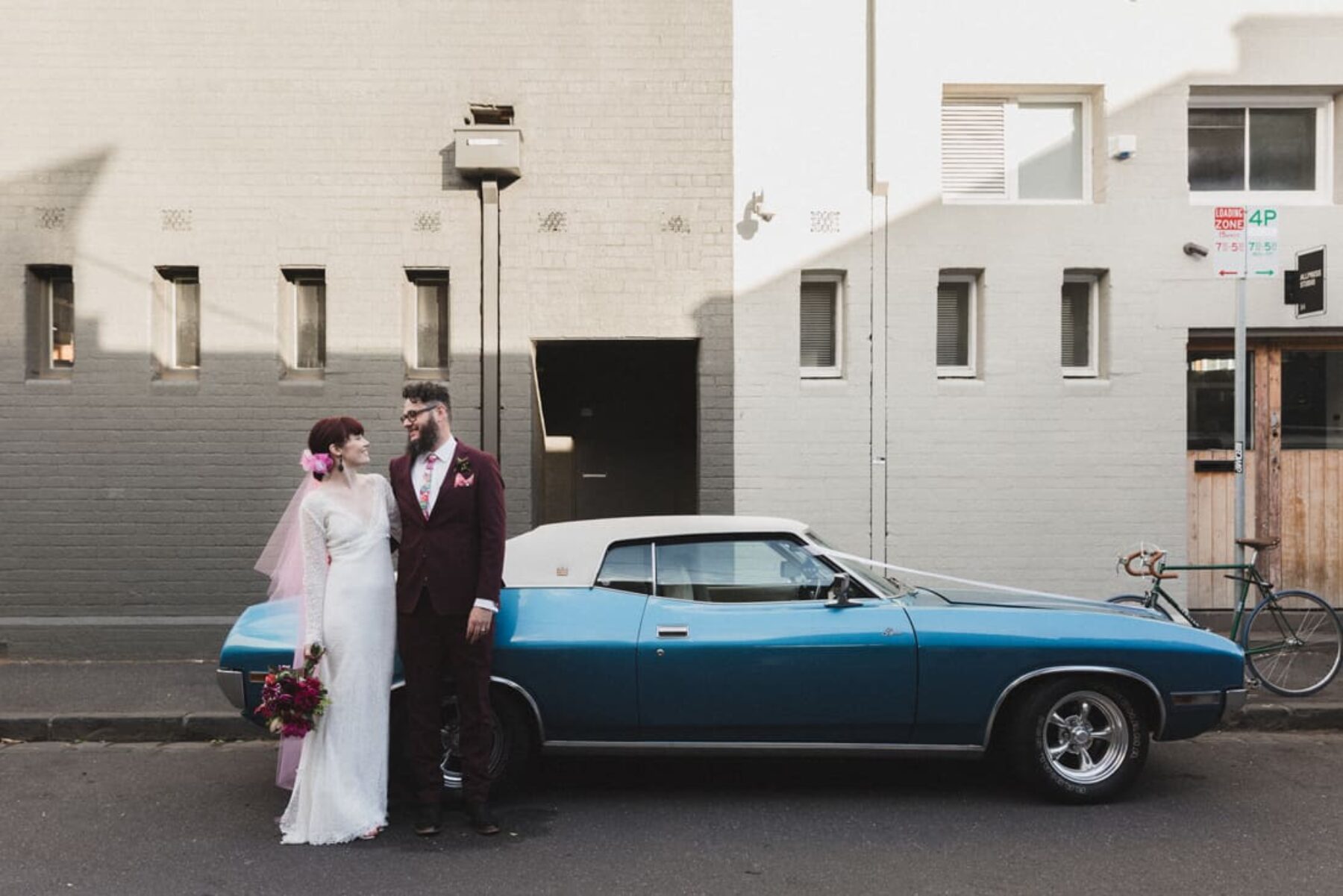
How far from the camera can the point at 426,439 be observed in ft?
15.8

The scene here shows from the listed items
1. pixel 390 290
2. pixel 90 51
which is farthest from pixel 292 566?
pixel 90 51

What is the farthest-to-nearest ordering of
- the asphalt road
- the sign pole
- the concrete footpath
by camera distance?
1. the sign pole
2. the concrete footpath
3. the asphalt road

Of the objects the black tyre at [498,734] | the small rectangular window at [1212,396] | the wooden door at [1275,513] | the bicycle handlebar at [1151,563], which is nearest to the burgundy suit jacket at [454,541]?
the black tyre at [498,734]

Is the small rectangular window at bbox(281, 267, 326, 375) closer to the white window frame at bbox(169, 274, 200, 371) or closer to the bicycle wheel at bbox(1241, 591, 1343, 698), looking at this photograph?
the white window frame at bbox(169, 274, 200, 371)

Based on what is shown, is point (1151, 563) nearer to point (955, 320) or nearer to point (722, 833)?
point (955, 320)

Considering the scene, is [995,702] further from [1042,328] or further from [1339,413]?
[1339,413]

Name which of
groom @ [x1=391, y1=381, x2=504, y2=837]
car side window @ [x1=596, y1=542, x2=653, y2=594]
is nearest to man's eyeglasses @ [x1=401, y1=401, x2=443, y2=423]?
groom @ [x1=391, y1=381, x2=504, y2=837]

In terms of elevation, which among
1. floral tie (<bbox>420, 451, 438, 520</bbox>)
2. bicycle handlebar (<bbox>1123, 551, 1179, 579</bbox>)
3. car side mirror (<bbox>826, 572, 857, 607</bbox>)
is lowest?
bicycle handlebar (<bbox>1123, 551, 1179, 579</bbox>)

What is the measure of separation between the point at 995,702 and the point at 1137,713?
0.77m

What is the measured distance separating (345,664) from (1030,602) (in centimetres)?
353

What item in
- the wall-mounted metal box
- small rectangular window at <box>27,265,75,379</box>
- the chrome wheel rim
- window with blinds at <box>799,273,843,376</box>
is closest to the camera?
the chrome wheel rim

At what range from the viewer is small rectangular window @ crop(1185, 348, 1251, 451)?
916 centimetres

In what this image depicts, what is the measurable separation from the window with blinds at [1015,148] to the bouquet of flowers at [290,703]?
273 inches

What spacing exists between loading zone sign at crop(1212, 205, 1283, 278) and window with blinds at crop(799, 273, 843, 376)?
3034 millimetres
